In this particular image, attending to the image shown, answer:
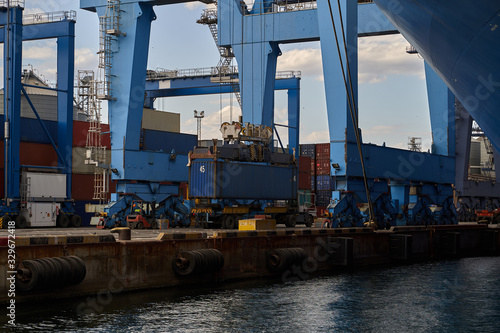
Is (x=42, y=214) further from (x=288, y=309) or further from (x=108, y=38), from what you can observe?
(x=288, y=309)

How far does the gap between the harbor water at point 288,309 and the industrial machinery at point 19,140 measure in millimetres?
20439

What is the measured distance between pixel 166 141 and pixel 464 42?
33.7m

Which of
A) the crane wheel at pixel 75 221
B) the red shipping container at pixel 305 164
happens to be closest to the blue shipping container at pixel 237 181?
the crane wheel at pixel 75 221

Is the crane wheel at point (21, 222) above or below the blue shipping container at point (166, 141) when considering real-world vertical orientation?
below

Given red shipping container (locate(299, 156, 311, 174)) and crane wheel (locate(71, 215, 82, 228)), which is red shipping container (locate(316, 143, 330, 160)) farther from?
crane wheel (locate(71, 215, 82, 228))

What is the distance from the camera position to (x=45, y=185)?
39.9 m

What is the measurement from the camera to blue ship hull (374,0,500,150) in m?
13.8

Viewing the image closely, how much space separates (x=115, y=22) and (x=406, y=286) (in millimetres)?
21109

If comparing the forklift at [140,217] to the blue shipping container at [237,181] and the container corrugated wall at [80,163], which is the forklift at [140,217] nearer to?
the blue shipping container at [237,181]

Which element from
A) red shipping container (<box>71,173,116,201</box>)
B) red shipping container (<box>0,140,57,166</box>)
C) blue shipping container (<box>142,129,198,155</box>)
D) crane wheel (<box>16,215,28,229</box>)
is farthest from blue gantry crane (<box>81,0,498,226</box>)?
red shipping container (<box>0,140,57,166</box>)

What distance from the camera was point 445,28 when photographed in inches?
601

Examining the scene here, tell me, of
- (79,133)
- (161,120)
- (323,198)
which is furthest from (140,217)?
(323,198)

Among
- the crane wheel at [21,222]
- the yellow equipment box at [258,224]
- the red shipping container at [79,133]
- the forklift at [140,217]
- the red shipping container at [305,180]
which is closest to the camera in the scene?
the yellow equipment box at [258,224]

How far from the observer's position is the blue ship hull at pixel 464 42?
1381 centimetres
